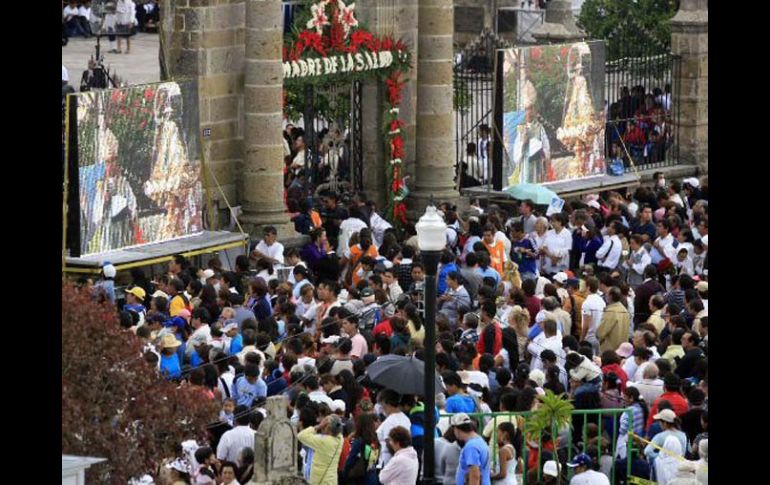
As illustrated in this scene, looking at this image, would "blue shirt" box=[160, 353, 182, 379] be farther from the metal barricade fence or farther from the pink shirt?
the metal barricade fence

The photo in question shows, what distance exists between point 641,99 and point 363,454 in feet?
56.7

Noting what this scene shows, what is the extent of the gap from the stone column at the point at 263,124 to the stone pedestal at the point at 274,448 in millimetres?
10863

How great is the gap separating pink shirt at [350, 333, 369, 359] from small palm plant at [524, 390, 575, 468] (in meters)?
3.24

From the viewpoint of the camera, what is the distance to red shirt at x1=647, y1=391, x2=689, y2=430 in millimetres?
18859

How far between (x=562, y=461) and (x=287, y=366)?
114 inches

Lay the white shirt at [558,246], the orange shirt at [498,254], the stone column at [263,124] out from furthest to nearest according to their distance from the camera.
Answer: the stone column at [263,124] < the white shirt at [558,246] < the orange shirt at [498,254]

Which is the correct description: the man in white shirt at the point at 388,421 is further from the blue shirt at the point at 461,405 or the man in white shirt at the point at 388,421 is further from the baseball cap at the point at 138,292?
the baseball cap at the point at 138,292

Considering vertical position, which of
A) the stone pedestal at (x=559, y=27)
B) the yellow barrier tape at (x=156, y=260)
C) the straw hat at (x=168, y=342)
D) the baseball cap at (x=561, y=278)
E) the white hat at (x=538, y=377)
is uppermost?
the stone pedestal at (x=559, y=27)

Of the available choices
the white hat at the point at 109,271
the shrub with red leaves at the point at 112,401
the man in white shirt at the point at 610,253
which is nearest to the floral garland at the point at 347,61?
the man in white shirt at the point at 610,253

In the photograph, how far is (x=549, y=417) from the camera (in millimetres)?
17609

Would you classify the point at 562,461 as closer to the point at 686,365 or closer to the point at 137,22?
the point at 686,365

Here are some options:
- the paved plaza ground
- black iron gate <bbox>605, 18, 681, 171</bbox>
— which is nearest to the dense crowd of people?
black iron gate <bbox>605, 18, 681, 171</bbox>

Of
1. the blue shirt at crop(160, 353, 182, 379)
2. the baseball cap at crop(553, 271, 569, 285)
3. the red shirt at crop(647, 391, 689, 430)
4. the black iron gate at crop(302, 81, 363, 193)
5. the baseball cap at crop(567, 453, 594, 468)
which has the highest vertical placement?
the black iron gate at crop(302, 81, 363, 193)

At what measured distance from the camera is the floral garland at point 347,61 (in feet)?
92.7
